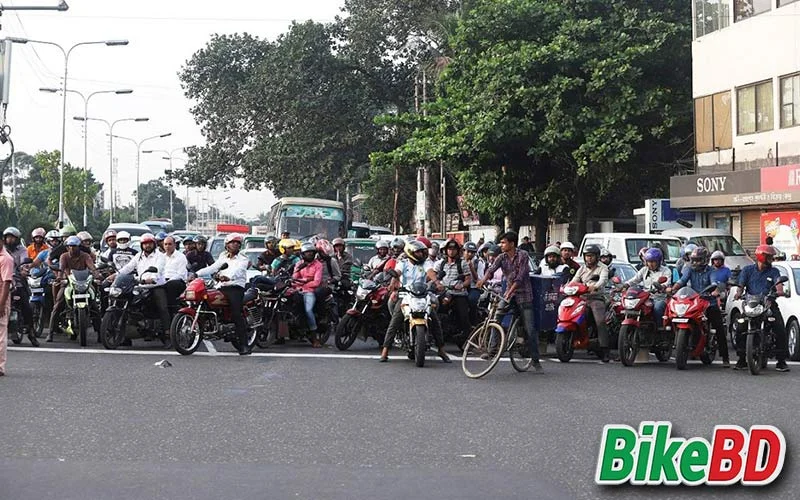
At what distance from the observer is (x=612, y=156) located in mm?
32219

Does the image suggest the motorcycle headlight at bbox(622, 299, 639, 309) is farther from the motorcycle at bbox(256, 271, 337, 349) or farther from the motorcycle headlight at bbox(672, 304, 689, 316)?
the motorcycle at bbox(256, 271, 337, 349)

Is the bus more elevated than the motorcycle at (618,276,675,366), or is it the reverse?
the bus

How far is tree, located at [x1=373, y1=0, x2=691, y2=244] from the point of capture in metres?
32.6

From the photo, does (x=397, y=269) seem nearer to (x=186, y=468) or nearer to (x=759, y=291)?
(x=759, y=291)

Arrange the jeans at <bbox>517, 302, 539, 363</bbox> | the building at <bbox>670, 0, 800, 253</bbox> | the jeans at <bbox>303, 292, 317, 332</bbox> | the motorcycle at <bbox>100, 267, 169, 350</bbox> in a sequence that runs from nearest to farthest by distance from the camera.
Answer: the jeans at <bbox>517, 302, 539, 363</bbox>, the motorcycle at <bbox>100, 267, 169, 350</bbox>, the jeans at <bbox>303, 292, 317, 332</bbox>, the building at <bbox>670, 0, 800, 253</bbox>

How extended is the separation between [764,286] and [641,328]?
1.72 m

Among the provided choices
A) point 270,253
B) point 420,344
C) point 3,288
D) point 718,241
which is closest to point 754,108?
point 718,241

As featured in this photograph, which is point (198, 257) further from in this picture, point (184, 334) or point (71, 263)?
point (184, 334)

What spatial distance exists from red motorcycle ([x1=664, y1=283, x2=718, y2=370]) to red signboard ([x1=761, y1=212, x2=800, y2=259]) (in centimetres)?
1364

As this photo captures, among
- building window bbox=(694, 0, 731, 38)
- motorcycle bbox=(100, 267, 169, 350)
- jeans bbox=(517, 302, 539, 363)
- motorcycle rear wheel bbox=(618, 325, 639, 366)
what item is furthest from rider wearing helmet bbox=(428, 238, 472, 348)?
building window bbox=(694, 0, 731, 38)

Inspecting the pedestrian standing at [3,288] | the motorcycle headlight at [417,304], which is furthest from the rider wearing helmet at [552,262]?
the pedestrian standing at [3,288]

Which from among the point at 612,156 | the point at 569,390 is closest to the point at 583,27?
the point at 612,156

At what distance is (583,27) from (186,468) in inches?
1081

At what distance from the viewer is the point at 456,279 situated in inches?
686
